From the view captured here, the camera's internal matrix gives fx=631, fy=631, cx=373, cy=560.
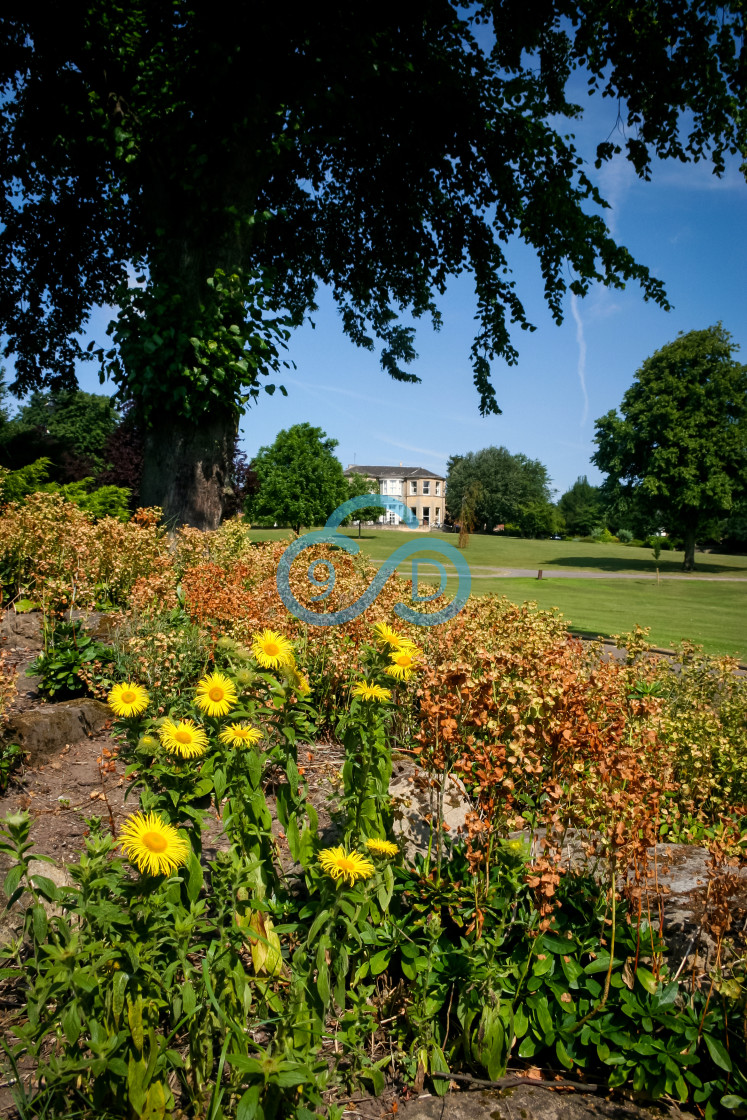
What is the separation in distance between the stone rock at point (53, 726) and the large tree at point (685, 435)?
32911mm

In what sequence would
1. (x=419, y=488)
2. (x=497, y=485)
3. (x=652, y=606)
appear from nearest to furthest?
(x=652, y=606)
(x=497, y=485)
(x=419, y=488)

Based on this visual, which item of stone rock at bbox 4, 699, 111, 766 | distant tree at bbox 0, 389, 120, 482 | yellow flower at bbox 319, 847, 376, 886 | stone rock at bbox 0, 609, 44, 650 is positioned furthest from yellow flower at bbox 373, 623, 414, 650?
distant tree at bbox 0, 389, 120, 482

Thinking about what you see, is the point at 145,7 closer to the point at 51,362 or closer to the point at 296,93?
the point at 296,93

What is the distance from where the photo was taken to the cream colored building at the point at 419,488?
91062mm

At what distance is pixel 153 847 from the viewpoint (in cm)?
158

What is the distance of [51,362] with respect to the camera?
1139 cm

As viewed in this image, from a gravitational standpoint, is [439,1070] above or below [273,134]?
below

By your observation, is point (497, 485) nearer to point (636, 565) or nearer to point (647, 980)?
point (636, 565)

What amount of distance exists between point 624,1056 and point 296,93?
30.8 ft

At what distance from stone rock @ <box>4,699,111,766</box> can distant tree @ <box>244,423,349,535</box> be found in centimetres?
3168

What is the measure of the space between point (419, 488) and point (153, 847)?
306 feet

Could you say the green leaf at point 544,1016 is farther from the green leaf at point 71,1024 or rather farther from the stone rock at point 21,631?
the stone rock at point 21,631

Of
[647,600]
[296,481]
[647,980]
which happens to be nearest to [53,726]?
[647,980]

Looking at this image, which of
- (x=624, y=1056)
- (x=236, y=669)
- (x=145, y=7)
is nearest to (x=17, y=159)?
(x=145, y=7)
